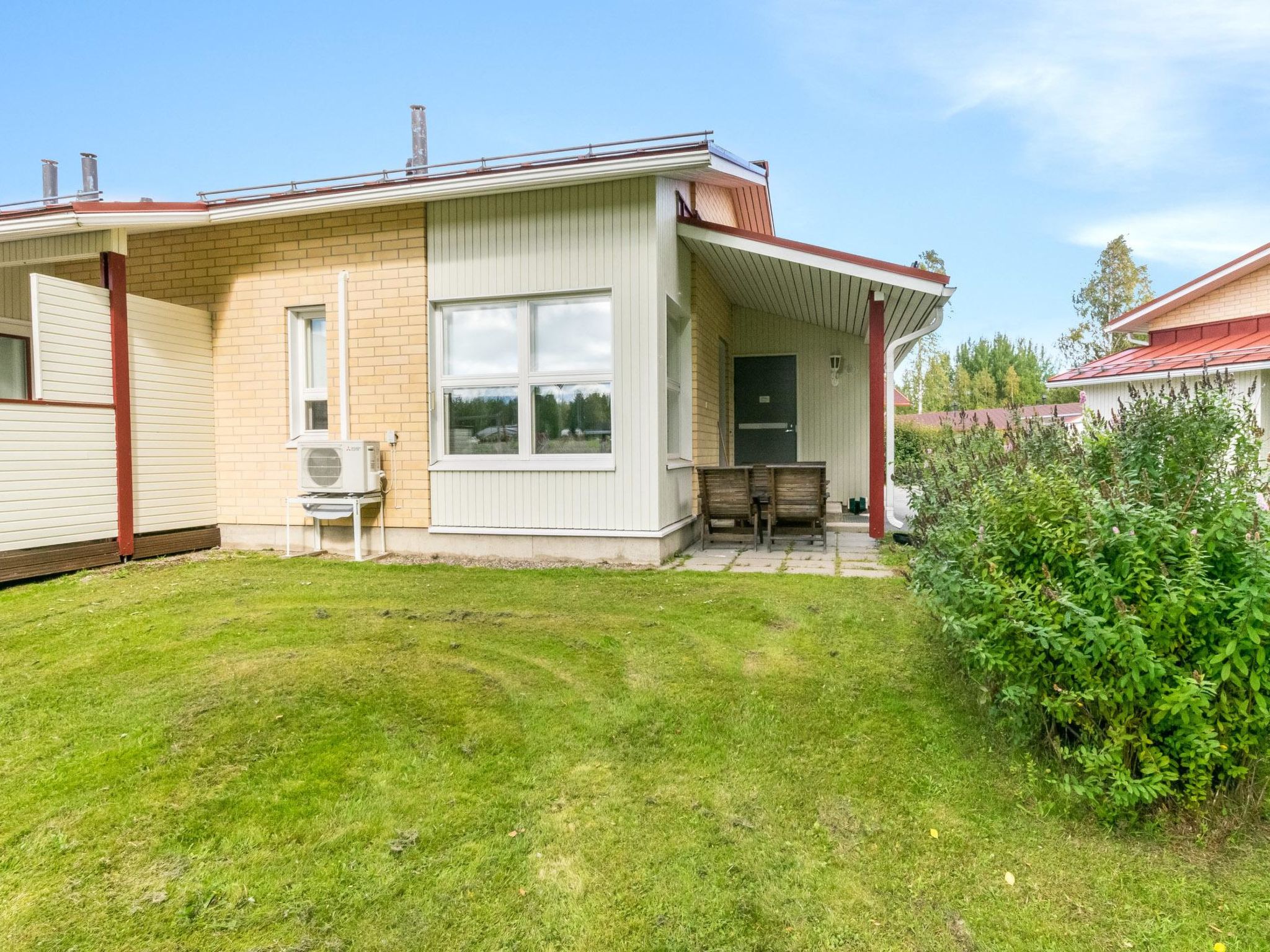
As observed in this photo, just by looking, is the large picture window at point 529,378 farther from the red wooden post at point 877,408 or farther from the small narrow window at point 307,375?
the red wooden post at point 877,408

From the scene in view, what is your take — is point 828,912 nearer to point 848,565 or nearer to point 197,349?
point 848,565

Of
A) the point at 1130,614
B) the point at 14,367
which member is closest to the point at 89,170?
the point at 14,367

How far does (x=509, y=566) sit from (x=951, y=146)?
32110 millimetres

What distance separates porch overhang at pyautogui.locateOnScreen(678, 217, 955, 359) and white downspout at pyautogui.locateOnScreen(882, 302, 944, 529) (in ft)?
0.33

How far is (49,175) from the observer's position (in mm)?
11203

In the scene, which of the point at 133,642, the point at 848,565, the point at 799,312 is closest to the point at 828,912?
the point at 133,642

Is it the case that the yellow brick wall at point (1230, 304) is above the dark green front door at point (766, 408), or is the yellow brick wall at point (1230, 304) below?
above

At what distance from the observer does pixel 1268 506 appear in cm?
244

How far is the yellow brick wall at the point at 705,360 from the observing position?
7.86 metres

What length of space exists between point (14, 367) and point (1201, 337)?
17.5 m

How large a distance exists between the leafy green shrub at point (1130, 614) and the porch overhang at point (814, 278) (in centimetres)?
412

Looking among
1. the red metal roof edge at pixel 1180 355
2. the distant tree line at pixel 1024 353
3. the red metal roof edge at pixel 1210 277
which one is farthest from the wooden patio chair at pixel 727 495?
the distant tree line at pixel 1024 353

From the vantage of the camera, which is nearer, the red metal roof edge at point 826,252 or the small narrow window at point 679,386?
the red metal roof edge at point 826,252

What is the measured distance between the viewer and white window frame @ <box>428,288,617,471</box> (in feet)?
21.3
